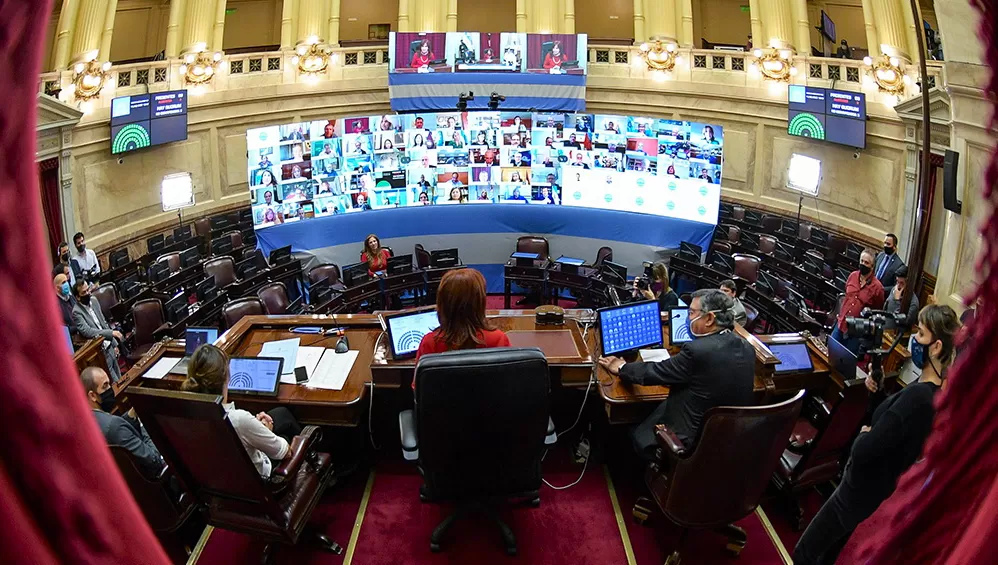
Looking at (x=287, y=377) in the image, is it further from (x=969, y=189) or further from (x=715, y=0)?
(x=715, y=0)

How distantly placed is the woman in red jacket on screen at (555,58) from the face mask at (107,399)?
9.49 meters

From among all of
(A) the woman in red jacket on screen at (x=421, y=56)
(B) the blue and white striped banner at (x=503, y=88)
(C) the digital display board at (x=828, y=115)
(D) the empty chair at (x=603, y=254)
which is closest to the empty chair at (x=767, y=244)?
(D) the empty chair at (x=603, y=254)

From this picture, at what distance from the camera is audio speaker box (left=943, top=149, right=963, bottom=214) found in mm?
346

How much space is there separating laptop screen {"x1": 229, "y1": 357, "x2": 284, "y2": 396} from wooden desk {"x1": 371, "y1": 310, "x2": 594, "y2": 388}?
546 mm

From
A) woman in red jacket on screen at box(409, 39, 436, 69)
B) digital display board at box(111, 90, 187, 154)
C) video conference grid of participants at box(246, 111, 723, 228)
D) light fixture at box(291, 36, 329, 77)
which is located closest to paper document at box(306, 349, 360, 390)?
video conference grid of participants at box(246, 111, 723, 228)

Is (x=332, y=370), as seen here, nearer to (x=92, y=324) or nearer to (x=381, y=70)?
(x=92, y=324)

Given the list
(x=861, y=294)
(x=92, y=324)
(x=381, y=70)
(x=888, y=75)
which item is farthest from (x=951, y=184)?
(x=381, y=70)

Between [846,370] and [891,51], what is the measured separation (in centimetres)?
722

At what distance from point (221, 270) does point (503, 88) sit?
19.2 feet

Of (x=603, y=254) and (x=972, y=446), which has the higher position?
(x=972, y=446)

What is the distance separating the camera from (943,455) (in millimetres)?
272

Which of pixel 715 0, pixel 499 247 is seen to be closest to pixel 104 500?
pixel 499 247

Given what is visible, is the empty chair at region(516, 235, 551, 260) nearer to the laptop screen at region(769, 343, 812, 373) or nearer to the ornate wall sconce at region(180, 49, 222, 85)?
the laptop screen at region(769, 343, 812, 373)

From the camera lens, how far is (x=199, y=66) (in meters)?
13.0
